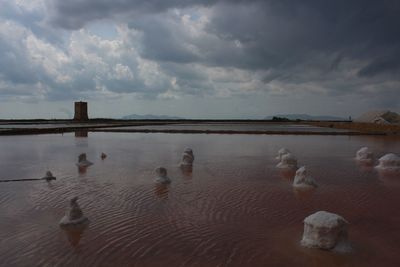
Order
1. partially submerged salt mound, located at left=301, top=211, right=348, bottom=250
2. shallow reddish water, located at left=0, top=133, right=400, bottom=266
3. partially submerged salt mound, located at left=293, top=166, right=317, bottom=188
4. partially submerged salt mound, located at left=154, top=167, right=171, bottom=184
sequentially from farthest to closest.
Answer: partially submerged salt mound, located at left=154, top=167, right=171, bottom=184 < partially submerged salt mound, located at left=293, top=166, right=317, bottom=188 < partially submerged salt mound, located at left=301, top=211, right=348, bottom=250 < shallow reddish water, located at left=0, top=133, right=400, bottom=266

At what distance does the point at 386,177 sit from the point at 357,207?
484 centimetres

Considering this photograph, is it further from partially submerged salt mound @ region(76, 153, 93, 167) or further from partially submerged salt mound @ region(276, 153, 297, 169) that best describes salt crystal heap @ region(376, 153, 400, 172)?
partially submerged salt mound @ region(76, 153, 93, 167)

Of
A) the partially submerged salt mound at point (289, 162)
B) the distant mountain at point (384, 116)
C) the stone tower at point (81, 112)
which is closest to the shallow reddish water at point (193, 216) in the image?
the partially submerged salt mound at point (289, 162)

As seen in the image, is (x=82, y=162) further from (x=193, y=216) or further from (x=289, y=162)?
(x=289, y=162)

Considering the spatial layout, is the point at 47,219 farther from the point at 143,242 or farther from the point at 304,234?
the point at 304,234

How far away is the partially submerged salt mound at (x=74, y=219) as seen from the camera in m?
7.12

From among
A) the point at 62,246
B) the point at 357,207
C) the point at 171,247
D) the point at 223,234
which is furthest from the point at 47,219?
the point at 357,207

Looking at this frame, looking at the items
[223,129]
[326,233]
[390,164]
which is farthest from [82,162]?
[223,129]

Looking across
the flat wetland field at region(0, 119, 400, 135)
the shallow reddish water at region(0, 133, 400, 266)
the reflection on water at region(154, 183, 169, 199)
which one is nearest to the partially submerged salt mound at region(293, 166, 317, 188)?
the shallow reddish water at region(0, 133, 400, 266)

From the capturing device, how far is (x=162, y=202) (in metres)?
9.00

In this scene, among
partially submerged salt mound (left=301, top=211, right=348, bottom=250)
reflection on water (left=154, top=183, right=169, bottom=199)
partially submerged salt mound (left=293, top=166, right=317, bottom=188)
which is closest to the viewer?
partially submerged salt mound (left=301, top=211, right=348, bottom=250)

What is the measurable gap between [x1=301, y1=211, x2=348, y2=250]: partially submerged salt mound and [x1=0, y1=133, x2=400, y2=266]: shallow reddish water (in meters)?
0.19

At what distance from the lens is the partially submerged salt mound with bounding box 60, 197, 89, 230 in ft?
23.4

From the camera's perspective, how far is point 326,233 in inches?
236
